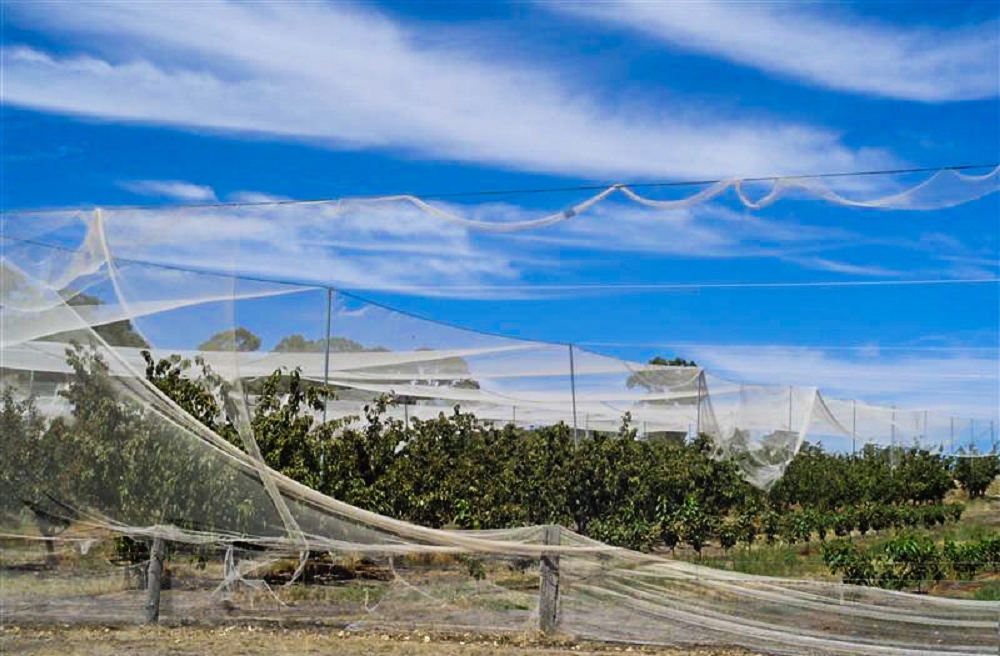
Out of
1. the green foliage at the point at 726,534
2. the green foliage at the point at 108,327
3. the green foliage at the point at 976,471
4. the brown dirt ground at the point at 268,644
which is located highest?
the green foliage at the point at 108,327

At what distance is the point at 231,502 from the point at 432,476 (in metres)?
3.62

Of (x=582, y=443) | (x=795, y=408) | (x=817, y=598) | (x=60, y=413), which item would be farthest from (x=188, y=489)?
(x=795, y=408)

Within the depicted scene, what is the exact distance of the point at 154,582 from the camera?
21.1 feet

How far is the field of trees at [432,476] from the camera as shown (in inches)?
231

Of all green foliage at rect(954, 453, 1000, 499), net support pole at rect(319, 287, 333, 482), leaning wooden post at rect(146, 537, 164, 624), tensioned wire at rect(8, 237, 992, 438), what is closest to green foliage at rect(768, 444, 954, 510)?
green foliage at rect(954, 453, 1000, 499)

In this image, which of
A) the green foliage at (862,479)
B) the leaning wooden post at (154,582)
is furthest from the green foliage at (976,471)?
the leaning wooden post at (154,582)

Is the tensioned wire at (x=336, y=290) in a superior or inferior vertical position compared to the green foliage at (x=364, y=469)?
superior

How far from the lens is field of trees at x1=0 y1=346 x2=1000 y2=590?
5879 millimetres

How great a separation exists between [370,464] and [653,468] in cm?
350

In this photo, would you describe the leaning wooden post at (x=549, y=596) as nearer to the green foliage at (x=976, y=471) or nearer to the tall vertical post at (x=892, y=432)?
the tall vertical post at (x=892, y=432)

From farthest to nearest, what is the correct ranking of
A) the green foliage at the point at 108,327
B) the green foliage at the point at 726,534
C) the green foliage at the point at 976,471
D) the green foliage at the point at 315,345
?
the green foliage at the point at 976,471 → the green foliage at the point at 726,534 → the green foliage at the point at 315,345 → the green foliage at the point at 108,327

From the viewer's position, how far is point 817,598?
5832mm

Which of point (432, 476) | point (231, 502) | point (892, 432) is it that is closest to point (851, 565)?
point (432, 476)

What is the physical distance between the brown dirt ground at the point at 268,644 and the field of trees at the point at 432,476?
2.14 feet
